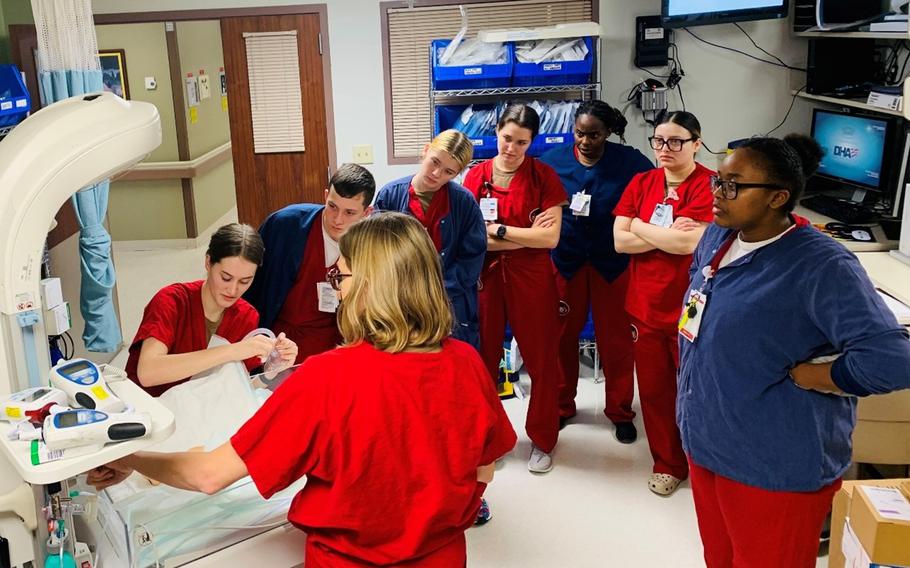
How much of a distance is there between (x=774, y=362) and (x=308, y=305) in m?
1.43

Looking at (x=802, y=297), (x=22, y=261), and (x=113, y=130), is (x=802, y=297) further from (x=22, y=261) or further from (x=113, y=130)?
(x=22, y=261)

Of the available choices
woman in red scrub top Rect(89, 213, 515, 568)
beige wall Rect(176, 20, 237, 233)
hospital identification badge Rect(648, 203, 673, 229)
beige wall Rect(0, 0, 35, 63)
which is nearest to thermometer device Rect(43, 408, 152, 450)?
woman in red scrub top Rect(89, 213, 515, 568)

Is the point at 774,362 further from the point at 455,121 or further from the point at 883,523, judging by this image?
the point at 455,121

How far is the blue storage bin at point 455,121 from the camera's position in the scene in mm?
4254

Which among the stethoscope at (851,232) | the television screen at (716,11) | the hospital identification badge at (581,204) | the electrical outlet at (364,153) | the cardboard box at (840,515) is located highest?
Answer: the television screen at (716,11)

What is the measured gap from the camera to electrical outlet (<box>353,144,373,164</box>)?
469cm

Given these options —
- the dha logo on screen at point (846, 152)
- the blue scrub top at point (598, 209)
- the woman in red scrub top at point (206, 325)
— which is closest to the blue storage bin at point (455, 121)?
the blue scrub top at point (598, 209)

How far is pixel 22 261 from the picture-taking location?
145 centimetres

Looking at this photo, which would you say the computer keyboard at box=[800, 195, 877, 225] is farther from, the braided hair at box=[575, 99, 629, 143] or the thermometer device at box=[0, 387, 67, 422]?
the thermometer device at box=[0, 387, 67, 422]

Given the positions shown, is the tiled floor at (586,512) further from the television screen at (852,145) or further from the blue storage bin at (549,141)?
the television screen at (852,145)

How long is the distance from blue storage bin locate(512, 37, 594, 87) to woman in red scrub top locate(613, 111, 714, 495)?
3.52 ft

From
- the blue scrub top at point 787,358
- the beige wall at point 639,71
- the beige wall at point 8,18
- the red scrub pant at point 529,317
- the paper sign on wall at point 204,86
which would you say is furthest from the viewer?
the paper sign on wall at point 204,86

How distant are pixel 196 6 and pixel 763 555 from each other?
395cm

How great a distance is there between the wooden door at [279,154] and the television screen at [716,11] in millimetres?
1876
